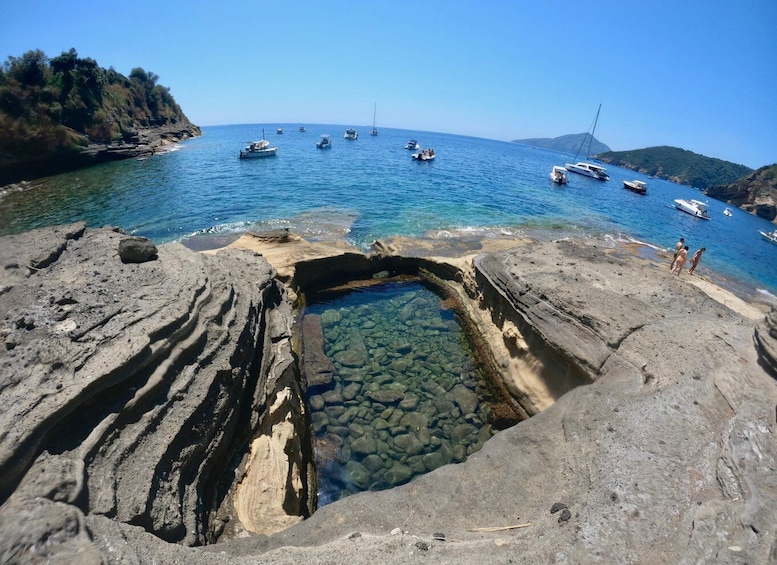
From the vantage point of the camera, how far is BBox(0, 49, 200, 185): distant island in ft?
110

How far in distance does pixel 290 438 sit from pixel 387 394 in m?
3.22

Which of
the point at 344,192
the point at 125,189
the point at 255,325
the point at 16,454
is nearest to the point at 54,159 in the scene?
the point at 125,189

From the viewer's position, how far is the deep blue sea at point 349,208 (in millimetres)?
23188

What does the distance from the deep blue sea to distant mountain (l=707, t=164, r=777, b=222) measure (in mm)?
23220

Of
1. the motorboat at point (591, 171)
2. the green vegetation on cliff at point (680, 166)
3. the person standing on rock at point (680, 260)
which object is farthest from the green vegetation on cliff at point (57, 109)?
the green vegetation on cliff at point (680, 166)

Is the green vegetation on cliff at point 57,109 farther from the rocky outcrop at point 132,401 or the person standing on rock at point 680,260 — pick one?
the person standing on rock at point 680,260

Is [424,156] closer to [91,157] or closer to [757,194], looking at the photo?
[91,157]

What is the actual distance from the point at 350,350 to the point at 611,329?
7.46m

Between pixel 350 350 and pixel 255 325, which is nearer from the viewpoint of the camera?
pixel 255 325

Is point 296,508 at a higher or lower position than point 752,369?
lower

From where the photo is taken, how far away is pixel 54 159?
37.2m

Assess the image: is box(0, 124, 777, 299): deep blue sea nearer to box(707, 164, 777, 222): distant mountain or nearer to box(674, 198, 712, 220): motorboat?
box(674, 198, 712, 220): motorboat

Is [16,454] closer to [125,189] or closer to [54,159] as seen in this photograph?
[125,189]

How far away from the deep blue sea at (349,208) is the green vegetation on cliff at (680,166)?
282 feet
